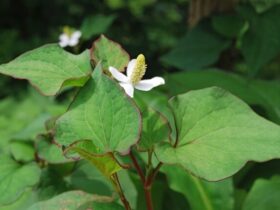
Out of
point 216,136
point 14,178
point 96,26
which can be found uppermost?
point 216,136

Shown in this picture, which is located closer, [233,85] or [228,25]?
[233,85]

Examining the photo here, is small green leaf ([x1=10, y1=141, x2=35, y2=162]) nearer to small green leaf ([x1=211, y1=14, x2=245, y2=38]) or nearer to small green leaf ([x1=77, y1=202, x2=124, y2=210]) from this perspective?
small green leaf ([x1=77, y1=202, x2=124, y2=210])

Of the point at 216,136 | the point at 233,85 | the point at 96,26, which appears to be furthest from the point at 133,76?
the point at 96,26

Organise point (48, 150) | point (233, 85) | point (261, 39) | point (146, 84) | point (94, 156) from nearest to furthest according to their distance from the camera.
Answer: point (94, 156), point (146, 84), point (48, 150), point (233, 85), point (261, 39)

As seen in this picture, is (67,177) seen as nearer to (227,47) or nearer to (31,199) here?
(31,199)

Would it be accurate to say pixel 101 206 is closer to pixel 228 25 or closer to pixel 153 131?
pixel 153 131

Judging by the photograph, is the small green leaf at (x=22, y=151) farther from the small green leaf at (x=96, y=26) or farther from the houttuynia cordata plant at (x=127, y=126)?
the small green leaf at (x=96, y=26)

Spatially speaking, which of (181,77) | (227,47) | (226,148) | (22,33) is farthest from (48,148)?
(22,33)
